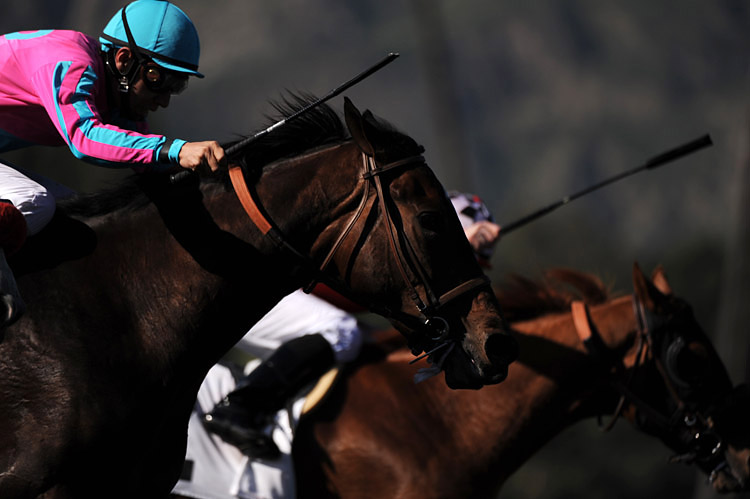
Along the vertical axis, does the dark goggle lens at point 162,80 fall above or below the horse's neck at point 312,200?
above

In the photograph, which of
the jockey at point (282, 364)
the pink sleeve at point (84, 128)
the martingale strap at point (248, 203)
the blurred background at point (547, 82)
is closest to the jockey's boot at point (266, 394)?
the jockey at point (282, 364)

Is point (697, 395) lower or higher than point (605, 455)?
higher

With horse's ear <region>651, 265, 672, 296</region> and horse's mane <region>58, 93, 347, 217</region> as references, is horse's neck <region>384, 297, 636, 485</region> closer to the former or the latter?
horse's ear <region>651, 265, 672, 296</region>

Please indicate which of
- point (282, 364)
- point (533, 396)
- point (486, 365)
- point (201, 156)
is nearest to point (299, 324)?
point (282, 364)

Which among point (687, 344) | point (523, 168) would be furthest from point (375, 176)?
point (523, 168)

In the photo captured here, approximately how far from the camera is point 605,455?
62.0 ft

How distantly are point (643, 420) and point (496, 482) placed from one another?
916 millimetres

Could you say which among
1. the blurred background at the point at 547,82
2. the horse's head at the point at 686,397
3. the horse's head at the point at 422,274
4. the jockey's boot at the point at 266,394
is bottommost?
the blurred background at the point at 547,82

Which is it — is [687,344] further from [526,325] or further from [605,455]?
[605,455]

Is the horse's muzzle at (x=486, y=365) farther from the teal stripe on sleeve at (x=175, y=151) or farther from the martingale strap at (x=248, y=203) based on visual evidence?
the teal stripe on sleeve at (x=175, y=151)

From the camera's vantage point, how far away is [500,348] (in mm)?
3475

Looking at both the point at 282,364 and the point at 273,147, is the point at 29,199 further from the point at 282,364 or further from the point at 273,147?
the point at 282,364

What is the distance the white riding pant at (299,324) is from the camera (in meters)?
5.21

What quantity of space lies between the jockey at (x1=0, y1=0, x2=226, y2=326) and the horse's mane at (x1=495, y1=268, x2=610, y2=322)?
2429 mm
